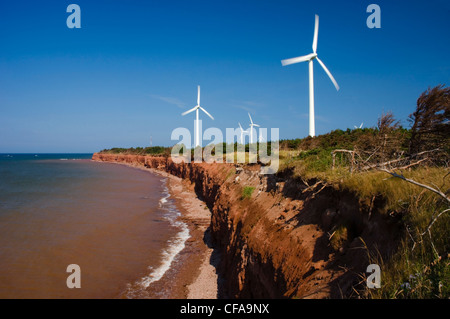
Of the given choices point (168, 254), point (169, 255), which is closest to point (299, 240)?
point (169, 255)

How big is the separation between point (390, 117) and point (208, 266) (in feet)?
38.3

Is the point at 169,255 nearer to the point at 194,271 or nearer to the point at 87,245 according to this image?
the point at 194,271

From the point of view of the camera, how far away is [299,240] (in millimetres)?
7059

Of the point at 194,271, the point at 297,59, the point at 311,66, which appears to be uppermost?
the point at 297,59

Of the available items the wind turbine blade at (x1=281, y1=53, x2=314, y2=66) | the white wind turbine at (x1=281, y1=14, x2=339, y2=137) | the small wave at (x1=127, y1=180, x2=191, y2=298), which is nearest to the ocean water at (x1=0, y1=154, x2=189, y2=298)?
the small wave at (x1=127, y1=180, x2=191, y2=298)

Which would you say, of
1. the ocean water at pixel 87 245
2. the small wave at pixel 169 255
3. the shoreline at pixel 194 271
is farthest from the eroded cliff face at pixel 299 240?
the ocean water at pixel 87 245

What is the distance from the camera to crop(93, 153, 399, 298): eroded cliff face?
16.5 ft

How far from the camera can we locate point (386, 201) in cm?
522

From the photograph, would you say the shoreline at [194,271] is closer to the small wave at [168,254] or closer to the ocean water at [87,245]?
the small wave at [168,254]

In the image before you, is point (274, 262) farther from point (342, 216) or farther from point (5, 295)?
point (5, 295)

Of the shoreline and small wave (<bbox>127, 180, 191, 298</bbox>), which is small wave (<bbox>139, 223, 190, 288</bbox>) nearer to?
small wave (<bbox>127, 180, 191, 298</bbox>)

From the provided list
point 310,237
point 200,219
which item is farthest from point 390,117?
point 200,219

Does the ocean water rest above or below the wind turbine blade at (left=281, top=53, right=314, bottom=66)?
below

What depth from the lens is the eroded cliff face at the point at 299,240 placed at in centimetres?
504
